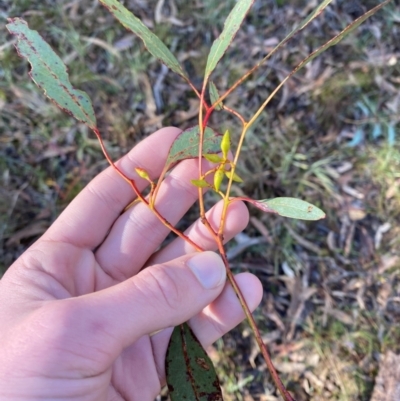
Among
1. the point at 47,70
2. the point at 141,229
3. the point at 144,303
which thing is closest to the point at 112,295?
the point at 144,303

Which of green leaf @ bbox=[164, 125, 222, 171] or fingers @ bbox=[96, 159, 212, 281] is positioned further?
fingers @ bbox=[96, 159, 212, 281]

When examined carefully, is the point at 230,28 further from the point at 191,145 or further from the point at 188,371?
the point at 188,371

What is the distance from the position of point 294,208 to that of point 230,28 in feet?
1.47

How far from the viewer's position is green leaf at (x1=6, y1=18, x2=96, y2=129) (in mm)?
1052

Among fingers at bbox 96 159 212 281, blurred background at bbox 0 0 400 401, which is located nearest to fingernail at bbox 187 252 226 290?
fingers at bbox 96 159 212 281

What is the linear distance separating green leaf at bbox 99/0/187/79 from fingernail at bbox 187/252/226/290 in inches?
18.4

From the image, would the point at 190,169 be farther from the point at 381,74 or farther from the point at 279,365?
the point at 381,74

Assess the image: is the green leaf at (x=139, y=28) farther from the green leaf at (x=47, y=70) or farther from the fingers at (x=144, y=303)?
the fingers at (x=144, y=303)

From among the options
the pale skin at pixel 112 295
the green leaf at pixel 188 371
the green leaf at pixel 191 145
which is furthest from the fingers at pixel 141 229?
the green leaf at pixel 188 371

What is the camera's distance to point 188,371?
108 cm

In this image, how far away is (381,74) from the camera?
1.95 m

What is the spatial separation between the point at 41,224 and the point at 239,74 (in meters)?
1.08

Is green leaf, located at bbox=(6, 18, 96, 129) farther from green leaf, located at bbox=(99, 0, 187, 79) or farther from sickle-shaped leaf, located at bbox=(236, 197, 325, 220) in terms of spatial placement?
sickle-shaped leaf, located at bbox=(236, 197, 325, 220)

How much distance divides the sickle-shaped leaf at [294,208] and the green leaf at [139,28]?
0.40 metres
